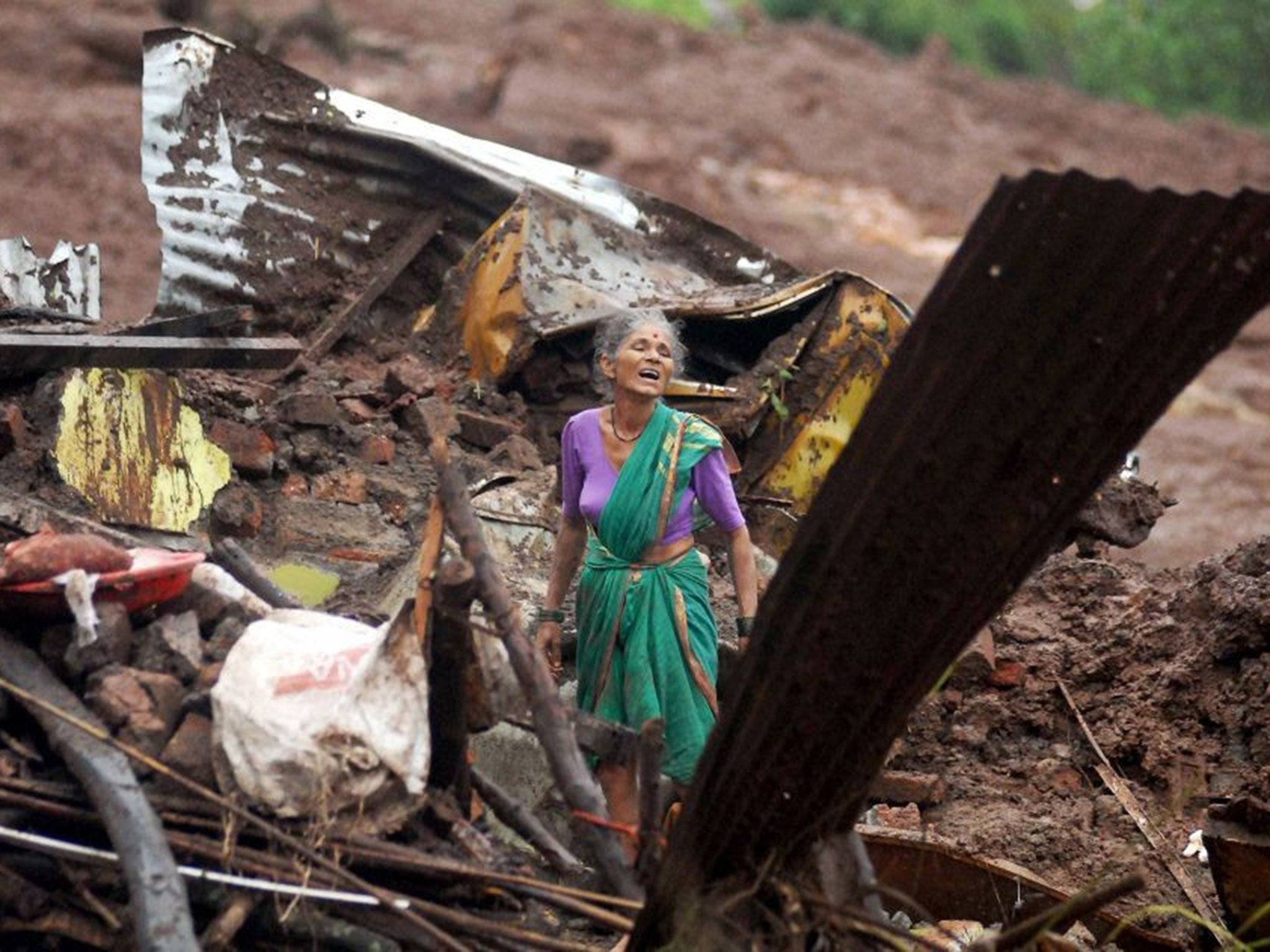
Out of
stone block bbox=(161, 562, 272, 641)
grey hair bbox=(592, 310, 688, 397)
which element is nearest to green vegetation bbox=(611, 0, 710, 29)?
grey hair bbox=(592, 310, 688, 397)

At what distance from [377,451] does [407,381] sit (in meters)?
0.40

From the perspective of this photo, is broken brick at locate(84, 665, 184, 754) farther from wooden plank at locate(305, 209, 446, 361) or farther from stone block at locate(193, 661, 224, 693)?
wooden plank at locate(305, 209, 446, 361)

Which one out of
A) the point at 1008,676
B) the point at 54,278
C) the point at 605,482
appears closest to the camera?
the point at 605,482

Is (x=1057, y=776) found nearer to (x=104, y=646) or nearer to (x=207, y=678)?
(x=207, y=678)

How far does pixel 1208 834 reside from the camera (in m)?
4.90

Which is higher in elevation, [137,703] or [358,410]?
[137,703]

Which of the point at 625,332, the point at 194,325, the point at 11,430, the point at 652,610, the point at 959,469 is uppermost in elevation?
the point at 959,469

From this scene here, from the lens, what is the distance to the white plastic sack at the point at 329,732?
12.0 ft

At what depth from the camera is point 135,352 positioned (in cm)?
595

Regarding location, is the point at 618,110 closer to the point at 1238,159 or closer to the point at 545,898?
the point at 1238,159

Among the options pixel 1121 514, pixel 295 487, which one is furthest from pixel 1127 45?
pixel 295 487

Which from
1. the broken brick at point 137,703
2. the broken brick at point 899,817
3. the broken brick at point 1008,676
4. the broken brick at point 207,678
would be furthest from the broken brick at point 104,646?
the broken brick at point 1008,676

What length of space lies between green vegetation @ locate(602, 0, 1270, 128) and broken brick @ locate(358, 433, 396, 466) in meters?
25.7

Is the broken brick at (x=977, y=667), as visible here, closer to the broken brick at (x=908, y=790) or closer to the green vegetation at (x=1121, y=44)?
the broken brick at (x=908, y=790)
